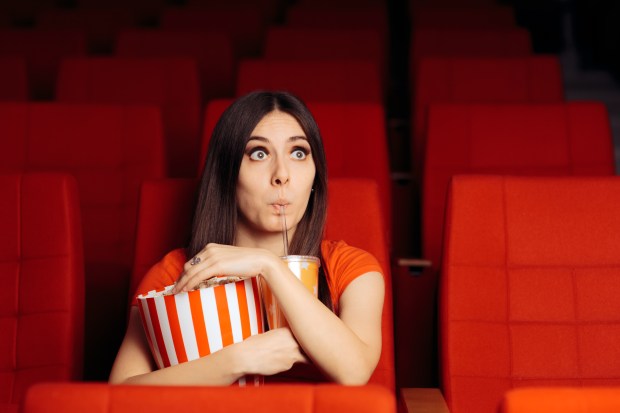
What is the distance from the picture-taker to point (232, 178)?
2.76 feet

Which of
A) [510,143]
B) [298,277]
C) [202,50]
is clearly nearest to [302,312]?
[298,277]

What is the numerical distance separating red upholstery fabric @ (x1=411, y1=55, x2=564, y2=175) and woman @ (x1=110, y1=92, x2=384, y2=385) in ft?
2.65

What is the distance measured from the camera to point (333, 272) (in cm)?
85

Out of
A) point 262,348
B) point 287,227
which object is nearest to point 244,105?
point 287,227

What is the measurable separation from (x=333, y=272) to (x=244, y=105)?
0.18 meters

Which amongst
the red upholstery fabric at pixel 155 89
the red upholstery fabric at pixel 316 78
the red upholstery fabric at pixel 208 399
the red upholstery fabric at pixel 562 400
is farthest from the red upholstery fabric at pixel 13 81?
the red upholstery fabric at pixel 562 400

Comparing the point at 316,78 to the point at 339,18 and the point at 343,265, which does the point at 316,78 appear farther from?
the point at 343,265

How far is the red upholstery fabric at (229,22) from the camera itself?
2197mm

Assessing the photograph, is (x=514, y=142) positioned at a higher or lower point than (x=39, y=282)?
higher

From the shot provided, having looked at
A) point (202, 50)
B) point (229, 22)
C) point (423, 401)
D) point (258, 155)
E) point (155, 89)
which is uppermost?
point (229, 22)

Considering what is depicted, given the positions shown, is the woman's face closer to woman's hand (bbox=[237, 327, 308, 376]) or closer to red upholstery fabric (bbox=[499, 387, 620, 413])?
woman's hand (bbox=[237, 327, 308, 376])

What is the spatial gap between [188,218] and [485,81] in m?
0.84

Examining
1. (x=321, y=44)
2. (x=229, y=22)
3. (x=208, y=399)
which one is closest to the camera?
(x=208, y=399)

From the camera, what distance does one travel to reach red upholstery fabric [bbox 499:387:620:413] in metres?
0.49
